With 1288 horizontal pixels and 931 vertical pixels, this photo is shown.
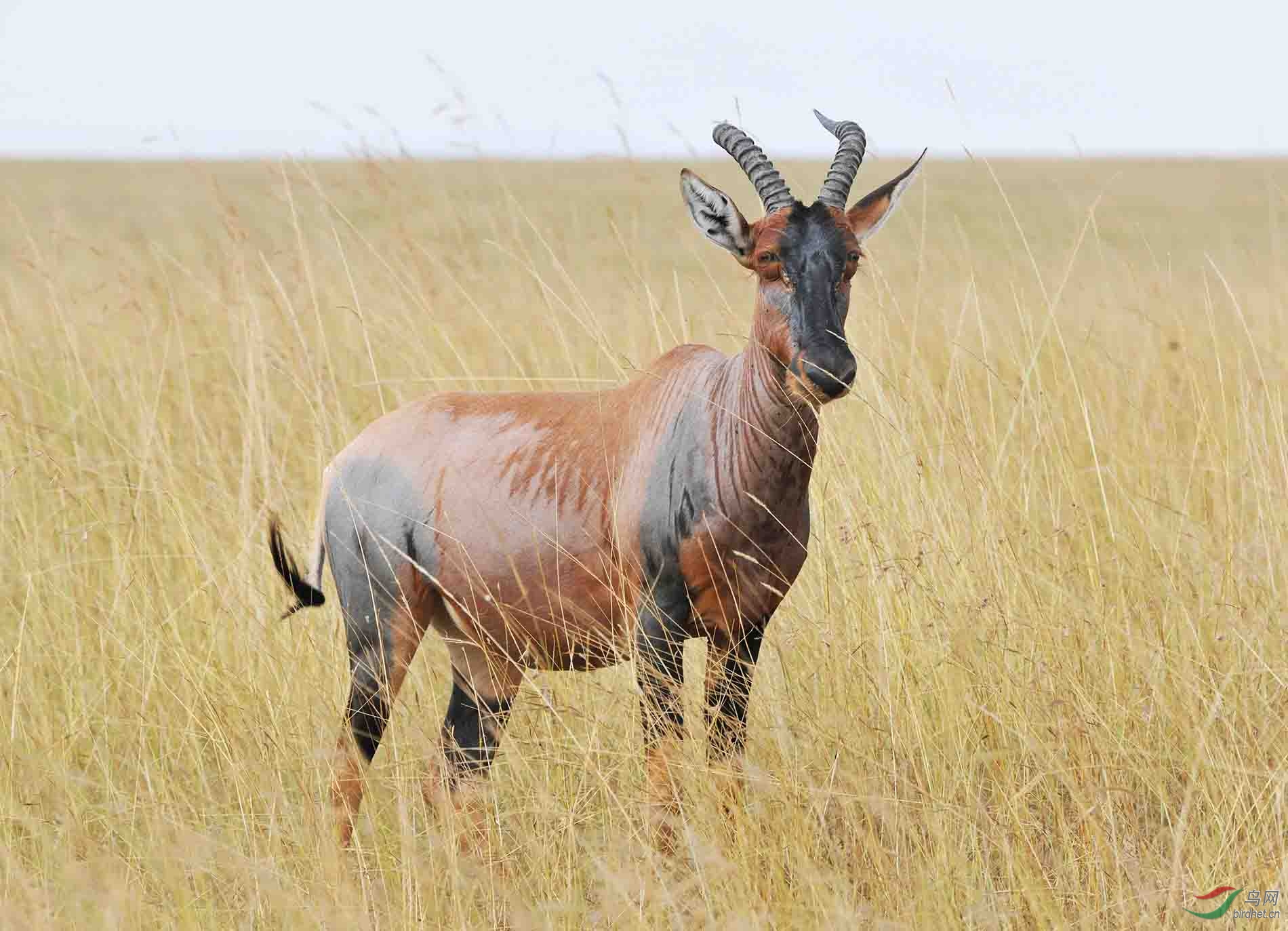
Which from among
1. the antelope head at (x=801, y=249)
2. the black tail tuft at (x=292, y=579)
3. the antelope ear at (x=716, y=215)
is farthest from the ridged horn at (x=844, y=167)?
the black tail tuft at (x=292, y=579)

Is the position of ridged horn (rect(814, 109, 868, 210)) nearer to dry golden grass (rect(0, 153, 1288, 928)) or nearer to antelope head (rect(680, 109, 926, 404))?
antelope head (rect(680, 109, 926, 404))

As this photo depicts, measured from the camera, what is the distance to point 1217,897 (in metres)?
3.45

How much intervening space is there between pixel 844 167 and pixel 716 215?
0.40 m

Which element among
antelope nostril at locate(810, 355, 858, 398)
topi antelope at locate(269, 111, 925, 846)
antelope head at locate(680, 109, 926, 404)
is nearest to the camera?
antelope nostril at locate(810, 355, 858, 398)

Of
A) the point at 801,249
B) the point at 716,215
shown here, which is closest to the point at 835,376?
the point at 801,249

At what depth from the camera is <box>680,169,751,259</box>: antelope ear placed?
403 cm

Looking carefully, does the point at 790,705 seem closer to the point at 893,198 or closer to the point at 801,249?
the point at 801,249

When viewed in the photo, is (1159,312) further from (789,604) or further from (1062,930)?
(1062,930)

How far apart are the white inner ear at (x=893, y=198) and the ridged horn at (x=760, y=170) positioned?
0.96 ft

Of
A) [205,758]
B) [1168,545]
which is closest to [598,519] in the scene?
[205,758]

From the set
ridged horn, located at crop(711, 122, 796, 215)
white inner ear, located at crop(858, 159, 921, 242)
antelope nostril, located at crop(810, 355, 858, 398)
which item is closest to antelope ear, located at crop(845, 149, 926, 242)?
white inner ear, located at crop(858, 159, 921, 242)

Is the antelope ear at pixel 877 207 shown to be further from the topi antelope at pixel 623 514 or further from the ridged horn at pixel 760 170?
the ridged horn at pixel 760 170

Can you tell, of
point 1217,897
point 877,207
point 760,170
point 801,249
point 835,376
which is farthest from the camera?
point 877,207

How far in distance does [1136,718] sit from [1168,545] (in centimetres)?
157
